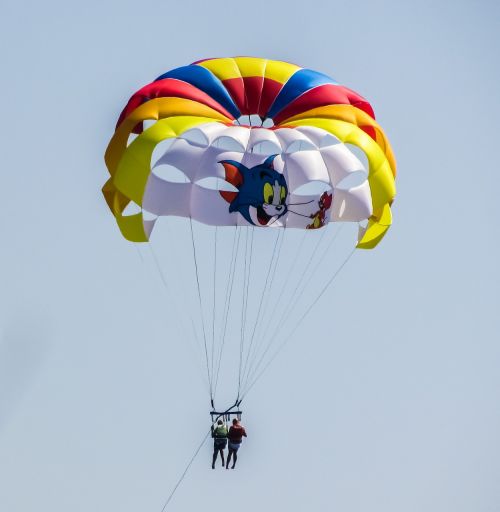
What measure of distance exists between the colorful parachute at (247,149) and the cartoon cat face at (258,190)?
0.02 metres

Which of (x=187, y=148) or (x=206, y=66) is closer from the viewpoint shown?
(x=187, y=148)

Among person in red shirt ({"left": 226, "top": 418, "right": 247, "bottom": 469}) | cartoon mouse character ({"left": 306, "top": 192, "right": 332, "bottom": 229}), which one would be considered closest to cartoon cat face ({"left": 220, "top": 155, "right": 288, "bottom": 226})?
cartoon mouse character ({"left": 306, "top": 192, "right": 332, "bottom": 229})

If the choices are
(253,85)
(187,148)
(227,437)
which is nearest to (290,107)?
(253,85)

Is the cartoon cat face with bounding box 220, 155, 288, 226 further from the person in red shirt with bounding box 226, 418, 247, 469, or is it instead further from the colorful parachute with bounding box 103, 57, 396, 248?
the person in red shirt with bounding box 226, 418, 247, 469

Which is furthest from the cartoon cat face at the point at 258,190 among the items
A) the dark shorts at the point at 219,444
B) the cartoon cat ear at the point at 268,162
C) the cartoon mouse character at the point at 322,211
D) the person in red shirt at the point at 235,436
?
the dark shorts at the point at 219,444

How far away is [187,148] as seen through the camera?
24812 millimetres

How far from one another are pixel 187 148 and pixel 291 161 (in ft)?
6.37

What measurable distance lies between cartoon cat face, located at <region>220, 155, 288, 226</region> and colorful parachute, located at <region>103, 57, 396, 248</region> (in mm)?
19

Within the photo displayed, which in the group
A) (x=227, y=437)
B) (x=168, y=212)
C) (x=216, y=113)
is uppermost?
(x=216, y=113)

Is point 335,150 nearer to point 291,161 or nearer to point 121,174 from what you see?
point 291,161

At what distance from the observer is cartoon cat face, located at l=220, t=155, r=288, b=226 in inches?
982

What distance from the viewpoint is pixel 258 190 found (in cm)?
2514

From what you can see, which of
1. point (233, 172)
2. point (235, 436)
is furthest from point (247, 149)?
point (235, 436)

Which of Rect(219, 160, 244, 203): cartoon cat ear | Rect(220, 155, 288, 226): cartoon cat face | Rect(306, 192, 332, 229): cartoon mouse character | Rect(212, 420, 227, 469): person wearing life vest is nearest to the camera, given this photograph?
Rect(219, 160, 244, 203): cartoon cat ear
